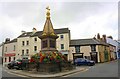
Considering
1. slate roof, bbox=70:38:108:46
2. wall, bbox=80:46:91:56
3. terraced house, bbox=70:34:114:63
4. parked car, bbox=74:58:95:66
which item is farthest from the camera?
slate roof, bbox=70:38:108:46

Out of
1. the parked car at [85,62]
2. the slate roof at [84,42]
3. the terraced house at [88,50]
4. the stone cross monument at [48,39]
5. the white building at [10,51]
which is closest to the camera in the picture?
the stone cross monument at [48,39]

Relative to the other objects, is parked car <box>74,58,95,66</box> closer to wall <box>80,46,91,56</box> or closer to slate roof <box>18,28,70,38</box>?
wall <box>80,46,91,56</box>

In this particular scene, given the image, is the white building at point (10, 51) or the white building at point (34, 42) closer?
the white building at point (34, 42)

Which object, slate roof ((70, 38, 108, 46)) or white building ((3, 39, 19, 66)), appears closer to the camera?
slate roof ((70, 38, 108, 46))

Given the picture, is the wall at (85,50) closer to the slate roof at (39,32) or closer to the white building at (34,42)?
the white building at (34,42)

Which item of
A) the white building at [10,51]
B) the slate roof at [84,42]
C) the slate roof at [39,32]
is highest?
the slate roof at [39,32]

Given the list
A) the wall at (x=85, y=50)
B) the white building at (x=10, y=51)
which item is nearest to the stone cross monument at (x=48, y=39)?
the wall at (x=85, y=50)

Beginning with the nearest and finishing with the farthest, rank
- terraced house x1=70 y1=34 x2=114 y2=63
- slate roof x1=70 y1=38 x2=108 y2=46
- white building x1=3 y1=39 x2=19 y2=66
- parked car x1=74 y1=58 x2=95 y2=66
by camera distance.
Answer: parked car x1=74 y1=58 x2=95 y2=66 → terraced house x1=70 y1=34 x2=114 y2=63 → slate roof x1=70 y1=38 x2=108 y2=46 → white building x1=3 y1=39 x2=19 y2=66

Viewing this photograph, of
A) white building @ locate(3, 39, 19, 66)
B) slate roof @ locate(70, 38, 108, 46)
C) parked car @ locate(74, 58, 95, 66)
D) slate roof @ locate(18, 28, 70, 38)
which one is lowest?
parked car @ locate(74, 58, 95, 66)

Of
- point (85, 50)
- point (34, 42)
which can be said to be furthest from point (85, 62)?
point (34, 42)

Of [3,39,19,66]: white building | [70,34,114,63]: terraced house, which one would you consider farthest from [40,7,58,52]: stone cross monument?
[3,39,19,66]: white building

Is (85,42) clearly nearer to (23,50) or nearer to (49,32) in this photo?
(23,50)

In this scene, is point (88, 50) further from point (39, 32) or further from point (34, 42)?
point (39, 32)

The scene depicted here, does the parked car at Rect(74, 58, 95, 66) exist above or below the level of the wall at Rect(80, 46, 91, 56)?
below
